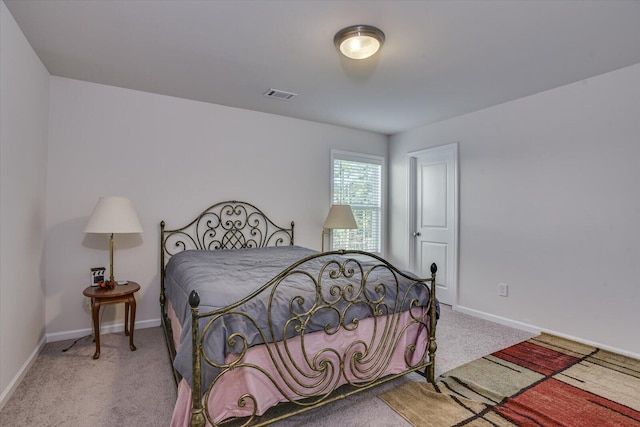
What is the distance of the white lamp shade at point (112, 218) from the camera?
8.92ft

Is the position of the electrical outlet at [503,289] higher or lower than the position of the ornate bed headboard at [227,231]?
A: lower

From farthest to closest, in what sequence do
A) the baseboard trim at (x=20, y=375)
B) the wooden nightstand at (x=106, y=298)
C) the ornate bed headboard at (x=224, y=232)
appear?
the ornate bed headboard at (x=224, y=232), the wooden nightstand at (x=106, y=298), the baseboard trim at (x=20, y=375)

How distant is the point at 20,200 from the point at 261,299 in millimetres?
1967

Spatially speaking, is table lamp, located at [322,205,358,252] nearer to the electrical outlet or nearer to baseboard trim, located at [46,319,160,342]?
the electrical outlet

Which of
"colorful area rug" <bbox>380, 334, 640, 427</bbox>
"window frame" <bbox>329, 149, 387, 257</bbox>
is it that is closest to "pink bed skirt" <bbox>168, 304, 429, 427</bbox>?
"colorful area rug" <bbox>380, 334, 640, 427</bbox>

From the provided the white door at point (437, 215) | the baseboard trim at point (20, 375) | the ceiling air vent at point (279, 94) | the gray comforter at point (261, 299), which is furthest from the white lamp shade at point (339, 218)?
the baseboard trim at point (20, 375)

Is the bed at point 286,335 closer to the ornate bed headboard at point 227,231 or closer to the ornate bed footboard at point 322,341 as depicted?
the ornate bed footboard at point 322,341

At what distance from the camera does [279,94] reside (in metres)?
3.44

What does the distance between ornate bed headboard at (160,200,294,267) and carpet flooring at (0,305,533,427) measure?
97cm

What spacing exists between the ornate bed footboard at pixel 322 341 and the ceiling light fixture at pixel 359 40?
4.67ft

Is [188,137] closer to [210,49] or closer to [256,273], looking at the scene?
[210,49]

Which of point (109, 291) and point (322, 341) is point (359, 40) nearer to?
point (322, 341)

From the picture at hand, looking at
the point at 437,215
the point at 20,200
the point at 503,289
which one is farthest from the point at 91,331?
the point at 503,289

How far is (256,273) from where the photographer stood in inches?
91.0
